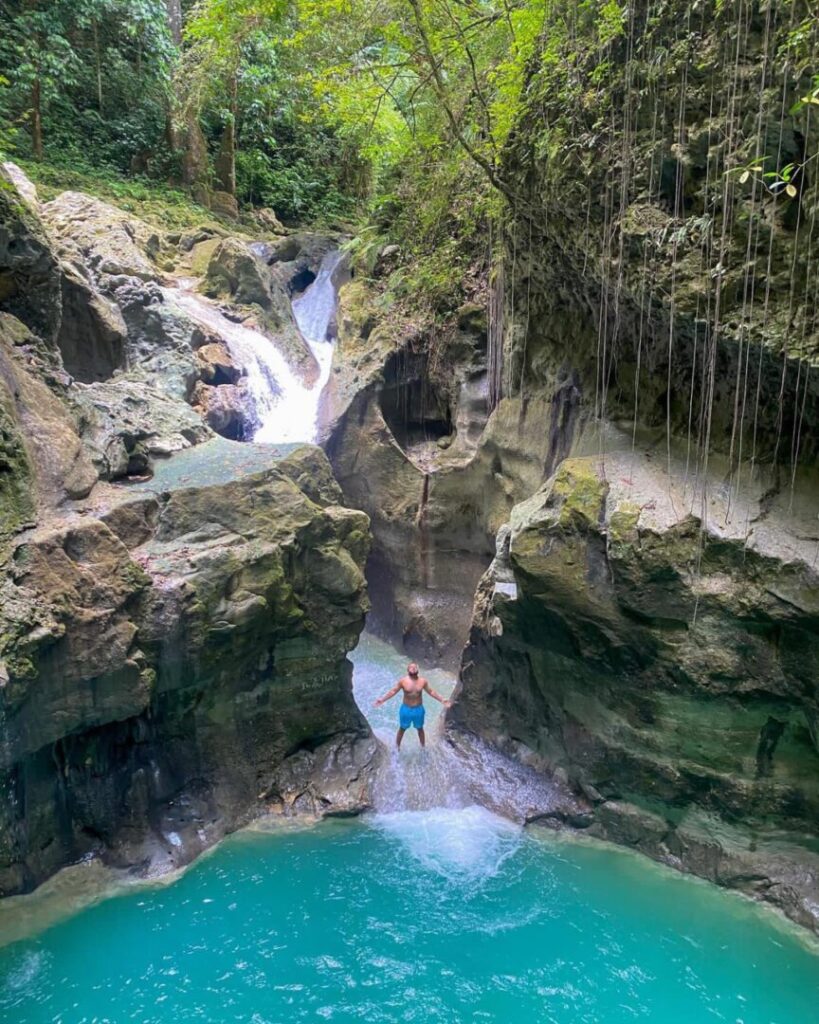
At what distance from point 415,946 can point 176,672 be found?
11.8ft

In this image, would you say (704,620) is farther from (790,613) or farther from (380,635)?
(380,635)

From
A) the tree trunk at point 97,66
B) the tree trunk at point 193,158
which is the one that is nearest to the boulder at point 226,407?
the tree trunk at point 193,158

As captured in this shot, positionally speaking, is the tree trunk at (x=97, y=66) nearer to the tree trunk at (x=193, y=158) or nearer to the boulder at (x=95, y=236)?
the tree trunk at (x=193, y=158)

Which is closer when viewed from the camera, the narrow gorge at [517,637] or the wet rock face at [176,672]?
the narrow gorge at [517,637]

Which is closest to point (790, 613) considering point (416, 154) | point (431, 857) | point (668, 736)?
point (668, 736)

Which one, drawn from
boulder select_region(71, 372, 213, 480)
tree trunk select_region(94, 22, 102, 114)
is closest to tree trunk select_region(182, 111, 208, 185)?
tree trunk select_region(94, 22, 102, 114)

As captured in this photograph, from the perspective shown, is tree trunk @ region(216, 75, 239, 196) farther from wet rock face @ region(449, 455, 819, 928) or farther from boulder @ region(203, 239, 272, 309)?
wet rock face @ region(449, 455, 819, 928)

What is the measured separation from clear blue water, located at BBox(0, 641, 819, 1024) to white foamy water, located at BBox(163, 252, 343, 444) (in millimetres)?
7295

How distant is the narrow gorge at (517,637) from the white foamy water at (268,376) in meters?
2.98

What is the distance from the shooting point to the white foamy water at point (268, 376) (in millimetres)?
13258

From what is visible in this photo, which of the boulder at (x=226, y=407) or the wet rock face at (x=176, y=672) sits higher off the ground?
the boulder at (x=226, y=407)

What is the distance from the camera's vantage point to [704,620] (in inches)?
278

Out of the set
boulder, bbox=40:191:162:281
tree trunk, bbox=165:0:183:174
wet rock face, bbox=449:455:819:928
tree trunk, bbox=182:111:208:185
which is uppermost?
tree trunk, bbox=165:0:183:174

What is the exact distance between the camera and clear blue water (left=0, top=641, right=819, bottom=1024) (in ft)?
19.3
